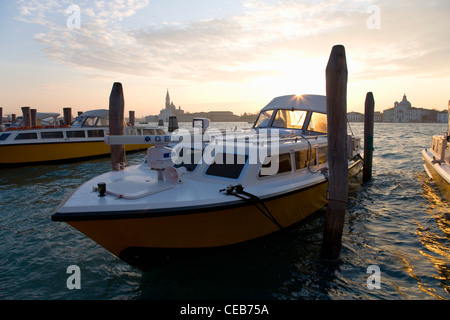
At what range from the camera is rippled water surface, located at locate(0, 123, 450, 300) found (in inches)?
199

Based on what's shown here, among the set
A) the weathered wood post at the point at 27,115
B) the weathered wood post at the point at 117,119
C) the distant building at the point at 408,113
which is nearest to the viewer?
the weathered wood post at the point at 117,119

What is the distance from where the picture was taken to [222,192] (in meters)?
5.46

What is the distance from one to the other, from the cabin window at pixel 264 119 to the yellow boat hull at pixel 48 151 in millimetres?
13832

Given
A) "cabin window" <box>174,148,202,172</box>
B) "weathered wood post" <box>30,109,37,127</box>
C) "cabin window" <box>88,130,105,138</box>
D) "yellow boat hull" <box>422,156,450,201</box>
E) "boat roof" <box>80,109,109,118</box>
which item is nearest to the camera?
"cabin window" <box>174,148,202,172</box>

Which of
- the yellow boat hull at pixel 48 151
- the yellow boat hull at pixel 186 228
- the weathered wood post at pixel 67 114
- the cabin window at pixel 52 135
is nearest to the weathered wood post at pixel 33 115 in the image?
the weathered wood post at pixel 67 114

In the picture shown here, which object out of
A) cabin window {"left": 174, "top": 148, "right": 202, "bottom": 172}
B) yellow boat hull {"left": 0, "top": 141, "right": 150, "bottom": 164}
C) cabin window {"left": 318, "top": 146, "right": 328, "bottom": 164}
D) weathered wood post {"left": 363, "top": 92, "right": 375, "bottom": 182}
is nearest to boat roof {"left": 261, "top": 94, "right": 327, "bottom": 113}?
cabin window {"left": 318, "top": 146, "right": 328, "bottom": 164}

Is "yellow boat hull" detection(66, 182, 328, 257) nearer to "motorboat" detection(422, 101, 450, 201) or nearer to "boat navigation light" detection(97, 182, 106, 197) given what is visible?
"boat navigation light" detection(97, 182, 106, 197)

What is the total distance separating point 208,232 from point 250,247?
1316 mm

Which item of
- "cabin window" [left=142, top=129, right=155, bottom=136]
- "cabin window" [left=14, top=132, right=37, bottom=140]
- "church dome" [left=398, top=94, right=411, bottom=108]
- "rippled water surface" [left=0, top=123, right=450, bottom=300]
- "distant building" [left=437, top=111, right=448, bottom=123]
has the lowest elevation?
"rippled water surface" [left=0, top=123, right=450, bottom=300]

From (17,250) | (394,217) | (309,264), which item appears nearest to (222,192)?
(309,264)

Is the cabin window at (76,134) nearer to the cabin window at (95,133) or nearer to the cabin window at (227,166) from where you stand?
the cabin window at (95,133)

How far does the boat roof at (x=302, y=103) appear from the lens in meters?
9.87

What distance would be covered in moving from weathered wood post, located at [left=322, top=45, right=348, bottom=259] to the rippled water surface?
554mm
